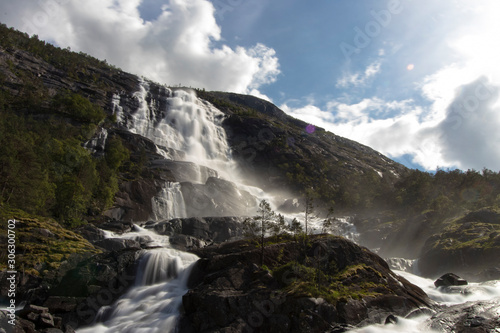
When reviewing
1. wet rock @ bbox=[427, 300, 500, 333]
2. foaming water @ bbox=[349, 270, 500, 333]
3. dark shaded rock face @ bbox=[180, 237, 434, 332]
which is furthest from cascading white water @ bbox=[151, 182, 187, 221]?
wet rock @ bbox=[427, 300, 500, 333]

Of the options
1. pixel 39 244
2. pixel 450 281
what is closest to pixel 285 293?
pixel 450 281

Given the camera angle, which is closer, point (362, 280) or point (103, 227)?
point (362, 280)

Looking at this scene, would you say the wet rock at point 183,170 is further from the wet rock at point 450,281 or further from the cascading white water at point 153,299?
the wet rock at point 450,281

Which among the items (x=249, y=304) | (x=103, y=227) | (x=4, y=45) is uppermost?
(x=4, y=45)

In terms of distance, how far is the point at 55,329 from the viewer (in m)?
19.9

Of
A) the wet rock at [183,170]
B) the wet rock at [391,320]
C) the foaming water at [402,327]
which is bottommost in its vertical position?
the foaming water at [402,327]

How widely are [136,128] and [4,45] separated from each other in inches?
1970

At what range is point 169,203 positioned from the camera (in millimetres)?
60219

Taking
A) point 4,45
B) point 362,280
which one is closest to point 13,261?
point 362,280

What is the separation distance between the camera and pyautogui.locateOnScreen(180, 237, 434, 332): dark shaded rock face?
2166 cm

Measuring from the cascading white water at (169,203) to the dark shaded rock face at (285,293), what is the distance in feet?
94.4

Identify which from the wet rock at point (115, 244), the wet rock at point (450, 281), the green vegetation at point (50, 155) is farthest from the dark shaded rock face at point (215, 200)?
the wet rock at point (450, 281)

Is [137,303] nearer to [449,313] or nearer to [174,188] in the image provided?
[449,313]

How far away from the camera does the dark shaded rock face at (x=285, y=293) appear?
21.7 metres
